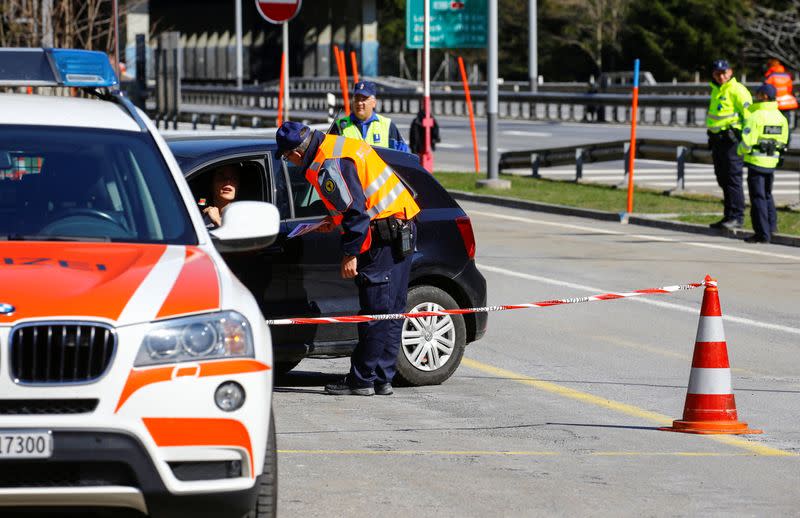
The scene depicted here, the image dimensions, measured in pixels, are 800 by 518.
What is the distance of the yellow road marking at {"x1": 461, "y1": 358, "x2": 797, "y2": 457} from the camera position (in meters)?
8.15

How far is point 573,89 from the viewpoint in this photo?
63.7 meters

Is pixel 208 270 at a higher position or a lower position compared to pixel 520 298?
higher

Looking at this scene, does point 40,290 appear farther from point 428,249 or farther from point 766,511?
point 428,249

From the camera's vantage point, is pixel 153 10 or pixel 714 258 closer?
pixel 714 258

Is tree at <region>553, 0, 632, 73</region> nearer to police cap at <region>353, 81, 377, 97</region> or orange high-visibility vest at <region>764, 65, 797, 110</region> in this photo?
orange high-visibility vest at <region>764, 65, 797, 110</region>

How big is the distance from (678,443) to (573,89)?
184 feet

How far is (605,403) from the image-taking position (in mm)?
9594

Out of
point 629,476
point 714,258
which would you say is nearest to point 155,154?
point 629,476

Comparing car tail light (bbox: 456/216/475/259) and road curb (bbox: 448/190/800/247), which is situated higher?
car tail light (bbox: 456/216/475/259)

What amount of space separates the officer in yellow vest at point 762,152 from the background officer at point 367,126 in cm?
678

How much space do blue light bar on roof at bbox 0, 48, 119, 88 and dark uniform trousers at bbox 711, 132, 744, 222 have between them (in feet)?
45.7

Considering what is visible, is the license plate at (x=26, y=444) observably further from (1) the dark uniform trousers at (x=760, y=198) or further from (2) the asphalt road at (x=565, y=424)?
(1) the dark uniform trousers at (x=760, y=198)

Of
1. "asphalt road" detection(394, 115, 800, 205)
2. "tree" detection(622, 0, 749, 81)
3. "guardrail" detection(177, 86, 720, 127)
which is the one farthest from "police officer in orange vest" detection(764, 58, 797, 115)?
"tree" detection(622, 0, 749, 81)

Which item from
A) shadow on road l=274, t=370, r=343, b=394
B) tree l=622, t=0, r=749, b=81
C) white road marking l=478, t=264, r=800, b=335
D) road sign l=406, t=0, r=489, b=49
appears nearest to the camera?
shadow on road l=274, t=370, r=343, b=394
